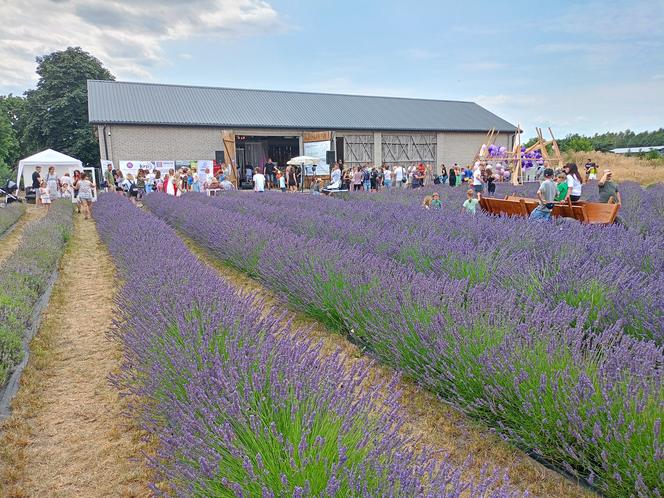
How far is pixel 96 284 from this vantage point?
6.33 metres

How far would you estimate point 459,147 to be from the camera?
31.8 meters

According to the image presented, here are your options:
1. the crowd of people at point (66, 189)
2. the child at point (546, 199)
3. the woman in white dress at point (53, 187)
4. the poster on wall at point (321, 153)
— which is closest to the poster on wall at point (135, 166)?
the crowd of people at point (66, 189)

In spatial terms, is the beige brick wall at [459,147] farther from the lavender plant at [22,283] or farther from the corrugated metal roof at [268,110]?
the lavender plant at [22,283]

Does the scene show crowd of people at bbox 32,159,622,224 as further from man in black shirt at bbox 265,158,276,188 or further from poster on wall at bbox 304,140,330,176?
poster on wall at bbox 304,140,330,176

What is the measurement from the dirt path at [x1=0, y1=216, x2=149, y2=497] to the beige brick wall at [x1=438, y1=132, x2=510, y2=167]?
2900 centimetres

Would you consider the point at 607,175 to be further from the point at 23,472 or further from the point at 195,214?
the point at 23,472

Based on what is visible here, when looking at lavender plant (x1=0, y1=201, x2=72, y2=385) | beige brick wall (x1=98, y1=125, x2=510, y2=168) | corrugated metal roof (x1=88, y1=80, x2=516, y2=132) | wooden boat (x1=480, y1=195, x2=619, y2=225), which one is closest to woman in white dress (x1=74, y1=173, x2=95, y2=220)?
lavender plant (x1=0, y1=201, x2=72, y2=385)

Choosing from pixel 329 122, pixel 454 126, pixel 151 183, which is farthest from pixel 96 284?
pixel 454 126

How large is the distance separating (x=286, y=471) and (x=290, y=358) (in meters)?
0.70

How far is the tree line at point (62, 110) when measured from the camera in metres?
35.9

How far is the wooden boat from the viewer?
262 inches

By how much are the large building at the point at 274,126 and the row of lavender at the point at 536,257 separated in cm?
1838

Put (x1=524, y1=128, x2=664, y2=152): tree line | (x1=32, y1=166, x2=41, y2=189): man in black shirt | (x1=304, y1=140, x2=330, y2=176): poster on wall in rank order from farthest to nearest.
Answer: (x1=524, y1=128, x2=664, y2=152): tree line → (x1=304, y1=140, x2=330, y2=176): poster on wall → (x1=32, y1=166, x2=41, y2=189): man in black shirt

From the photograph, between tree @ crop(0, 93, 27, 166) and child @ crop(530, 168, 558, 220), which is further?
tree @ crop(0, 93, 27, 166)
